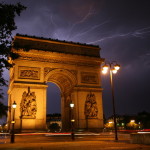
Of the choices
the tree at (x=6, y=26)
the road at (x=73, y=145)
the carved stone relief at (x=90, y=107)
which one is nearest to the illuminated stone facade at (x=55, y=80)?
the carved stone relief at (x=90, y=107)

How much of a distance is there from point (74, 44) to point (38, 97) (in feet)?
29.7

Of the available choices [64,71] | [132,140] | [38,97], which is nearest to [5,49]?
[132,140]

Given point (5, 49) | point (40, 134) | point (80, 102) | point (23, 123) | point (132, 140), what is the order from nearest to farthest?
point (5, 49)
point (132, 140)
point (40, 134)
point (23, 123)
point (80, 102)

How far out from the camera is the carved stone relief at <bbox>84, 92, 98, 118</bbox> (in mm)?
30766

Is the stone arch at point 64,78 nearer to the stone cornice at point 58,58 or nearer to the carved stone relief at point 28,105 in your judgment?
the stone cornice at point 58,58

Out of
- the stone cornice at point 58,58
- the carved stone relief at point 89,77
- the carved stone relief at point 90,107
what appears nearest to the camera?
the stone cornice at point 58,58

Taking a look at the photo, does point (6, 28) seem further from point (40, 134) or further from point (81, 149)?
point (40, 134)

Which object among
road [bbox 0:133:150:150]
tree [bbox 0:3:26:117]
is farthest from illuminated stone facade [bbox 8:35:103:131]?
tree [bbox 0:3:26:117]

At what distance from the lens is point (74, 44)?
108 ft

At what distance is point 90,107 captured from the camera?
3102 cm

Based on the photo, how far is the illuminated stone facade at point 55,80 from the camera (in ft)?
91.5

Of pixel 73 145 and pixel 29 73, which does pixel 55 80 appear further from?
pixel 73 145

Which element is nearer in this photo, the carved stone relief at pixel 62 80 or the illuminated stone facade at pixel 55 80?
the illuminated stone facade at pixel 55 80

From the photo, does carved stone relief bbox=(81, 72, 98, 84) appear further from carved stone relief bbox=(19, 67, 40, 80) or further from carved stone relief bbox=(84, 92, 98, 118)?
carved stone relief bbox=(19, 67, 40, 80)
